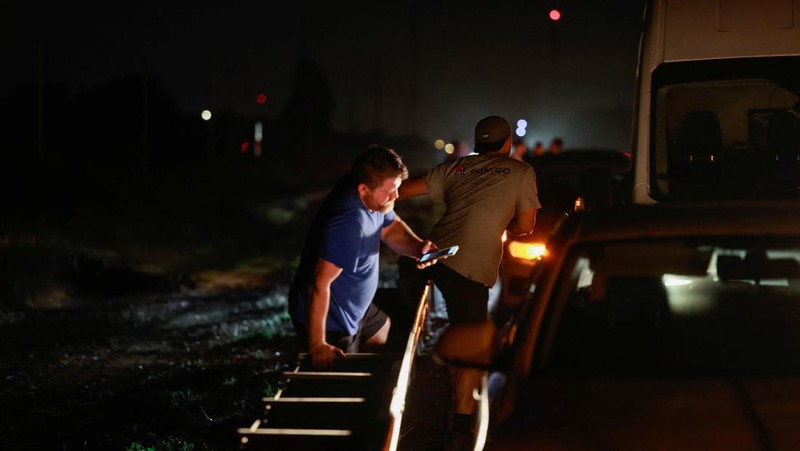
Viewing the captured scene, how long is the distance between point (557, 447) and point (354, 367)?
97.0 inches

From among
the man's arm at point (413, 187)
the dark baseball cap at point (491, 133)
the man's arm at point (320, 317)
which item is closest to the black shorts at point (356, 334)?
the man's arm at point (320, 317)

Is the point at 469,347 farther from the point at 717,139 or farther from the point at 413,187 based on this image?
the point at 717,139

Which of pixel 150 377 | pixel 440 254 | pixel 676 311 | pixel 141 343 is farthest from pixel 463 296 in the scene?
pixel 141 343

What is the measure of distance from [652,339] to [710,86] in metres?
5.81

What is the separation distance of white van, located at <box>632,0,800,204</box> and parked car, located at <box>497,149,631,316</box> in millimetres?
472

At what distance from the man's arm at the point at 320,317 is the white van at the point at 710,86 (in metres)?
3.97

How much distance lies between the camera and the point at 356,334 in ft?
19.8

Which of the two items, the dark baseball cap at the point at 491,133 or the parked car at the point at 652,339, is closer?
the parked car at the point at 652,339

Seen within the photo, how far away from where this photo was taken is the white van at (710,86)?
870 centimetres

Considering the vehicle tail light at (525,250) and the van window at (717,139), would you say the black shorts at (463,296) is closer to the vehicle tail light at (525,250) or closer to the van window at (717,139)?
the van window at (717,139)

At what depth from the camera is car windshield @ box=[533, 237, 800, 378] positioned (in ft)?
12.4

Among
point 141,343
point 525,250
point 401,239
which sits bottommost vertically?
point 141,343

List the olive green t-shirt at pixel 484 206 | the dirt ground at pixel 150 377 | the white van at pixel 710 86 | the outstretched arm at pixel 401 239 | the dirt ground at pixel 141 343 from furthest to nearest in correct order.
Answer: the white van at pixel 710 86 < the dirt ground at pixel 141 343 < the dirt ground at pixel 150 377 < the outstretched arm at pixel 401 239 < the olive green t-shirt at pixel 484 206

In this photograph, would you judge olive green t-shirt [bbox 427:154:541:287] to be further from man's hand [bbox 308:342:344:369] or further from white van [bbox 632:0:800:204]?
white van [bbox 632:0:800:204]
